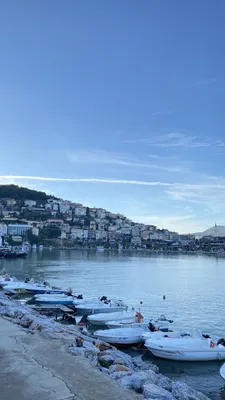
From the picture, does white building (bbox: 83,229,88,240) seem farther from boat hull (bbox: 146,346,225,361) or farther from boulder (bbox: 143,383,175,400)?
boulder (bbox: 143,383,175,400)

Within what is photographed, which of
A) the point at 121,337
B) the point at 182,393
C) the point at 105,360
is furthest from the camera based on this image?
the point at 121,337

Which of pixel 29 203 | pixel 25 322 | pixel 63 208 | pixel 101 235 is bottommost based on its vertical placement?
pixel 25 322

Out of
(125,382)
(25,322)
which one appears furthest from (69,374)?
(25,322)

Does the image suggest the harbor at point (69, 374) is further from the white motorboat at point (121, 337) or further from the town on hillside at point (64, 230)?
the town on hillside at point (64, 230)

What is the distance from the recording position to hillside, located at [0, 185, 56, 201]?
17975 centimetres

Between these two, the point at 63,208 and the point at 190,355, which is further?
the point at 63,208

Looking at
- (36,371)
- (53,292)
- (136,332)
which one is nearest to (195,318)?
(136,332)

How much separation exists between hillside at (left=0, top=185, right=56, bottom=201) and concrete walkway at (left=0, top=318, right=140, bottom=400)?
568 ft

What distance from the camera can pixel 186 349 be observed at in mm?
14578

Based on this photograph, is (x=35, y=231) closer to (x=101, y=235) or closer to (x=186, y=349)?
(x=101, y=235)

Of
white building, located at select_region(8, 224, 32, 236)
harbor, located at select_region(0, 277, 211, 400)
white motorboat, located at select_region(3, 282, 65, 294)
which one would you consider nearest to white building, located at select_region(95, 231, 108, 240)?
white building, located at select_region(8, 224, 32, 236)

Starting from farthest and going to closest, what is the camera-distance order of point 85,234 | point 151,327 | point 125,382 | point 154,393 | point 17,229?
point 85,234, point 17,229, point 151,327, point 125,382, point 154,393

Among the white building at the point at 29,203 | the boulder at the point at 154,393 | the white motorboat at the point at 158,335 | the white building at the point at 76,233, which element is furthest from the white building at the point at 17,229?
the boulder at the point at 154,393

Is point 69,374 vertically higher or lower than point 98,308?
higher
